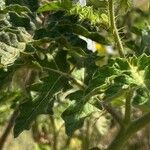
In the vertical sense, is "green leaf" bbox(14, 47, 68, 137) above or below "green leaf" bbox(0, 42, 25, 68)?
below

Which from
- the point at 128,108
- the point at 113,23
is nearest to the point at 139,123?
the point at 128,108

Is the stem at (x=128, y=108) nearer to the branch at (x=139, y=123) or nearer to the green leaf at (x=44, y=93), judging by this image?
the branch at (x=139, y=123)

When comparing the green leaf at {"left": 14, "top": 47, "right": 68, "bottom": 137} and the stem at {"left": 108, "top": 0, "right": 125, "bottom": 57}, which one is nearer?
the stem at {"left": 108, "top": 0, "right": 125, "bottom": 57}

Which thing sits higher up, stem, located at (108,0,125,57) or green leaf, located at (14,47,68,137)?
stem, located at (108,0,125,57)

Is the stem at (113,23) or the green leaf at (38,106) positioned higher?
the stem at (113,23)

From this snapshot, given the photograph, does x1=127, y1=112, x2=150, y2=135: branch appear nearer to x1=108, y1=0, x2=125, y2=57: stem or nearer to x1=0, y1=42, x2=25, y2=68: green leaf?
x1=108, y1=0, x2=125, y2=57: stem

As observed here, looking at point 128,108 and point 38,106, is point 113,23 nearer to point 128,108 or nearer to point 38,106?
point 128,108

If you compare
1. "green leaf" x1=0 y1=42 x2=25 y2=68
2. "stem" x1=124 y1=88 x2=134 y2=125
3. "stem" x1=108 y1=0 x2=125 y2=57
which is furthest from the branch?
"green leaf" x1=0 y1=42 x2=25 y2=68

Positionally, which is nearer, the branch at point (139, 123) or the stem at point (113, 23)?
the stem at point (113, 23)

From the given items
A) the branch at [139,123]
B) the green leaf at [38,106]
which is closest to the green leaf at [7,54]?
the green leaf at [38,106]

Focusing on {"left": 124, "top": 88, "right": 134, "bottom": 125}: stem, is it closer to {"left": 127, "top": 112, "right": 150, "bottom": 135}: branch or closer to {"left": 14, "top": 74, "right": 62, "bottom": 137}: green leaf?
{"left": 127, "top": 112, "right": 150, "bottom": 135}: branch

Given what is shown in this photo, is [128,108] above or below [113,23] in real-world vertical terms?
below

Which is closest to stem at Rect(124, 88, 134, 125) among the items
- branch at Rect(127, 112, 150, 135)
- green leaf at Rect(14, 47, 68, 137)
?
branch at Rect(127, 112, 150, 135)
